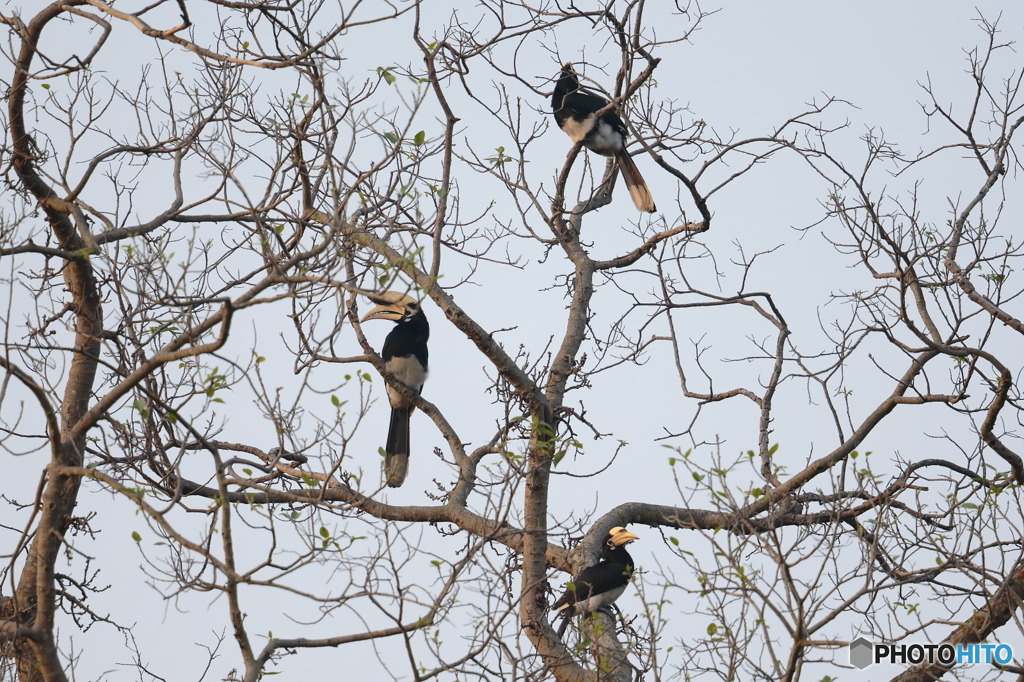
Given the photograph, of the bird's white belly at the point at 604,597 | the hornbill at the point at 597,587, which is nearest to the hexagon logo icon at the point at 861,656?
the hornbill at the point at 597,587

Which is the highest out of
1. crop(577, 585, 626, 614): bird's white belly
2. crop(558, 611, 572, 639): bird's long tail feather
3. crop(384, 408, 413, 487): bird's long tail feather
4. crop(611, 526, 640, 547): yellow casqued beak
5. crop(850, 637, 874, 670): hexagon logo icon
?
crop(384, 408, 413, 487): bird's long tail feather

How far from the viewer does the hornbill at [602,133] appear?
→ 20.4 ft

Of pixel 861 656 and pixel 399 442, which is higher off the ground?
pixel 399 442

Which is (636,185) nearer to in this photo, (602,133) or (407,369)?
(602,133)

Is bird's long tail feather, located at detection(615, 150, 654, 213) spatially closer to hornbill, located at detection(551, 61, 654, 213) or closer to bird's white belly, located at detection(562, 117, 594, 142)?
hornbill, located at detection(551, 61, 654, 213)

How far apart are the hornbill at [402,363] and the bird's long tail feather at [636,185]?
149 centimetres

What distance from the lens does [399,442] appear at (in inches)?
253

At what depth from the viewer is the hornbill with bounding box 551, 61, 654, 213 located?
6.22 meters

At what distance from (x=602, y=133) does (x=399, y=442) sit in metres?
2.21

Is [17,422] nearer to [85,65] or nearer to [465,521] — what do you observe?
[85,65]

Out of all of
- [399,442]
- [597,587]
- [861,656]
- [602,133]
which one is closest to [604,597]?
[597,587]

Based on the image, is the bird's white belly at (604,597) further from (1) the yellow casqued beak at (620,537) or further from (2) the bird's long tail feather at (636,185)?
(2) the bird's long tail feather at (636,185)

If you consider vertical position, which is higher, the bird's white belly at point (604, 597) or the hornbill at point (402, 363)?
the hornbill at point (402, 363)

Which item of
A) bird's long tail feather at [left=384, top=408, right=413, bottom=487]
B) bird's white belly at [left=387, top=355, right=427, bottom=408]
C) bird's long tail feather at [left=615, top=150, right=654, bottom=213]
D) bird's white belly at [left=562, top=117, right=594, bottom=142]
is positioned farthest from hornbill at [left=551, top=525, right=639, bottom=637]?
bird's white belly at [left=562, top=117, right=594, bottom=142]
